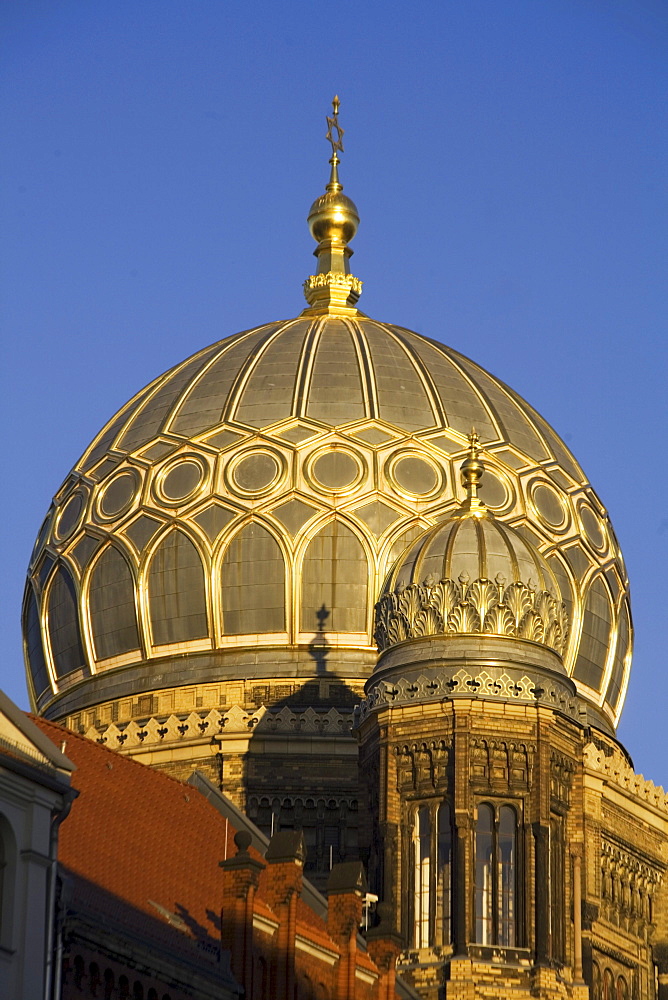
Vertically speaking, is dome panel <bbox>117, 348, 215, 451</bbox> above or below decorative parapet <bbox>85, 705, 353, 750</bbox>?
above

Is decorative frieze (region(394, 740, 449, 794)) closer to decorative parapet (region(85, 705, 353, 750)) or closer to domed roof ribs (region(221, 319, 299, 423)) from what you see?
decorative parapet (region(85, 705, 353, 750))

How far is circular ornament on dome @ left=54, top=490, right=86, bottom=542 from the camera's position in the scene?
50.1m

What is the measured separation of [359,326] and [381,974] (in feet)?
60.8

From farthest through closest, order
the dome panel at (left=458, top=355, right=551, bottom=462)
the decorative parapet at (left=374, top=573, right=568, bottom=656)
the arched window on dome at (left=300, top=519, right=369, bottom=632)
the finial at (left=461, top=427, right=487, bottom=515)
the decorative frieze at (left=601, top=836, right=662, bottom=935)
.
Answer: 1. the dome panel at (left=458, top=355, right=551, bottom=462)
2. the arched window on dome at (left=300, top=519, right=369, bottom=632)
3. the decorative frieze at (left=601, top=836, right=662, bottom=935)
4. the finial at (left=461, top=427, right=487, bottom=515)
5. the decorative parapet at (left=374, top=573, right=568, bottom=656)

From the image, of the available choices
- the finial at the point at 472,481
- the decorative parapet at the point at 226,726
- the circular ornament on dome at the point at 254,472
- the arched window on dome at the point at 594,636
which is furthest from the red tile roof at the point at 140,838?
the arched window on dome at the point at 594,636

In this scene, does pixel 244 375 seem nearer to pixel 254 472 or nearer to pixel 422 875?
pixel 254 472

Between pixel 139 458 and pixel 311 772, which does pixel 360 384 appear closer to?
pixel 139 458

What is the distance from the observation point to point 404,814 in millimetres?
40500

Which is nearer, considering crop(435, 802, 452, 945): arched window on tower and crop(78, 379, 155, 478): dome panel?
crop(435, 802, 452, 945): arched window on tower

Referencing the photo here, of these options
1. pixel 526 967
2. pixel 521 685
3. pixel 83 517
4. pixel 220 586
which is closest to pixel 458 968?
pixel 526 967

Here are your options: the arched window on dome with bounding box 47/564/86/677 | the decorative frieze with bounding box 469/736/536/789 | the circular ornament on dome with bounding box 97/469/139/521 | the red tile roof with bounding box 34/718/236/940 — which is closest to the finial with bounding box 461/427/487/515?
the decorative frieze with bounding box 469/736/536/789

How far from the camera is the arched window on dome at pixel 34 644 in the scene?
163ft

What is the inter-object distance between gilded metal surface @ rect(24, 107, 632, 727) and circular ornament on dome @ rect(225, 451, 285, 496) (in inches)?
1.4

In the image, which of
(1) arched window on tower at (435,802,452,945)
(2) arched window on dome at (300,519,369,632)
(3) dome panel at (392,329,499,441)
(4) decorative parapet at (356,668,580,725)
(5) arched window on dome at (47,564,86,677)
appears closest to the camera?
(1) arched window on tower at (435,802,452,945)
